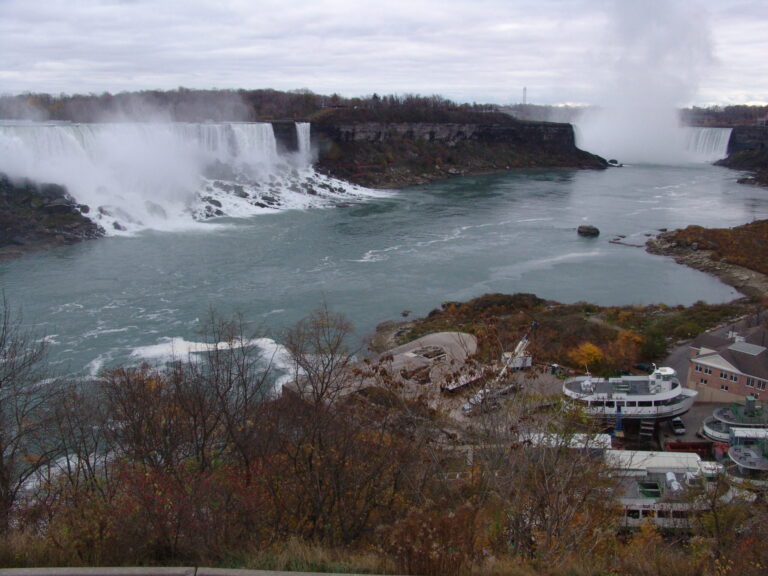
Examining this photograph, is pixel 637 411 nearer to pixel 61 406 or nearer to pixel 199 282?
pixel 61 406

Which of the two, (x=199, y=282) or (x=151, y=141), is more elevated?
(x=151, y=141)

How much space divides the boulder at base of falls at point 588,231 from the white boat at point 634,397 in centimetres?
1591

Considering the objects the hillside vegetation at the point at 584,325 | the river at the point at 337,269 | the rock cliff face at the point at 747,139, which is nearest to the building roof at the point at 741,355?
the hillside vegetation at the point at 584,325

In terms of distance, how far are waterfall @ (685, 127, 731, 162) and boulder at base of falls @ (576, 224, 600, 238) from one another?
36940 mm

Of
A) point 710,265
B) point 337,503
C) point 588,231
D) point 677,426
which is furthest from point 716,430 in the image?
point 588,231

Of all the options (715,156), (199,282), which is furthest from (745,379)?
(715,156)

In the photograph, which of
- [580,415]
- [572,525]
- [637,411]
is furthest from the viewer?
[637,411]

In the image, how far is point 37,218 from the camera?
22.6 m

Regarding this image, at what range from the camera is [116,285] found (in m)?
16.6

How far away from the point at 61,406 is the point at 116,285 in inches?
391

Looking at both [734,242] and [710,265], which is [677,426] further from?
[734,242]

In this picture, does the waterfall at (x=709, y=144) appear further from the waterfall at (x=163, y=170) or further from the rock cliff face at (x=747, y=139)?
the waterfall at (x=163, y=170)

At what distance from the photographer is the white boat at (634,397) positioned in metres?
9.27

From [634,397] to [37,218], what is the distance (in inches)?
812
